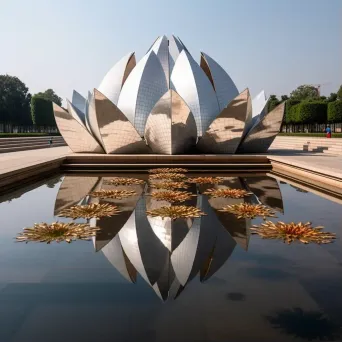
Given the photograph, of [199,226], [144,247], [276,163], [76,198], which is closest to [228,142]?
[276,163]

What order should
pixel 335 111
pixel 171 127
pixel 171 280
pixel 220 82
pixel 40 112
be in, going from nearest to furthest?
pixel 171 280, pixel 171 127, pixel 220 82, pixel 335 111, pixel 40 112

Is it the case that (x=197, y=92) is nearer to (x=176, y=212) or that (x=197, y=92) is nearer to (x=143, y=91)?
(x=143, y=91)

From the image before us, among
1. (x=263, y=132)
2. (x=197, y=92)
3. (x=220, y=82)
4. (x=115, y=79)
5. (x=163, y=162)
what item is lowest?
(x=163, y=162)

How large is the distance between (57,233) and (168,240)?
138 centimetres

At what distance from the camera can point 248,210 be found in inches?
204

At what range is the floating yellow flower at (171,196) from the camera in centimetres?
602

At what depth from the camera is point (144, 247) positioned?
3.72 m

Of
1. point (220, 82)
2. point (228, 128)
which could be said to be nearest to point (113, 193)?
point (228, 128)

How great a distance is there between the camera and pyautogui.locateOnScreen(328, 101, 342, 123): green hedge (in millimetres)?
32094

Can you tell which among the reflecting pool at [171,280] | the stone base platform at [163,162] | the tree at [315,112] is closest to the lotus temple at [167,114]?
the stone base platform at [163,162]

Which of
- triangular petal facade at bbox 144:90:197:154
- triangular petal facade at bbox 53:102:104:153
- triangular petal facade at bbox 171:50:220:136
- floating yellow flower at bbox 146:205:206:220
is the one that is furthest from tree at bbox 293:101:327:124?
floating yellow flower at bbox 146:205:206:220

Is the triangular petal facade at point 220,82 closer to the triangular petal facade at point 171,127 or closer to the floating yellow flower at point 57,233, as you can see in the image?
the triangular petal facade at point 171,127

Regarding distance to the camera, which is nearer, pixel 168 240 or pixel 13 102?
pixel 168 240

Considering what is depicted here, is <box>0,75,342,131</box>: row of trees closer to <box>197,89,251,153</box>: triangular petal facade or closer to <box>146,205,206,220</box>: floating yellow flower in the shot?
<box>197,89,251,153</box>: triangular petal facade
